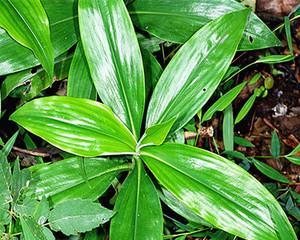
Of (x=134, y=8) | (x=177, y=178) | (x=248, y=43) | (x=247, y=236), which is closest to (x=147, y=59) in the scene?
(x=134, y=8)

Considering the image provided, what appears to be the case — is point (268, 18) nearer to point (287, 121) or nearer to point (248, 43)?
point (287, 121)

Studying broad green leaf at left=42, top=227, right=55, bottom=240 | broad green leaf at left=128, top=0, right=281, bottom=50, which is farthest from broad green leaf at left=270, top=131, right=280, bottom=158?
broad green leaf at left=42, top=227, right=55, bottom=240

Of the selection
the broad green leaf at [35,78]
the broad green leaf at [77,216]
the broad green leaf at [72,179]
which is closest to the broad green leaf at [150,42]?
the broad green leaf at [35,78]

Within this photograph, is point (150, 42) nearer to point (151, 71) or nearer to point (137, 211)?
point (151, 71)

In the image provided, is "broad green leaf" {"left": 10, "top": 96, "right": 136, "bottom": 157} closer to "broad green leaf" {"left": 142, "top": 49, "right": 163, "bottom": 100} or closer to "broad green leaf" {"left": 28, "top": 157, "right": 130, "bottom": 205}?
"broad green leaf" {"left": 28, "top": 157, "right": 130, "bottom": 205}

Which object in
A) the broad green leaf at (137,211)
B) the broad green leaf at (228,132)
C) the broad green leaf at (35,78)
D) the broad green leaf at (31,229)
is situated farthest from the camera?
the broad green leaf at (228,132)

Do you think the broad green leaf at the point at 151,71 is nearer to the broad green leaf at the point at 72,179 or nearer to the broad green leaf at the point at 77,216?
the broad green leaf at the point at 72,179
